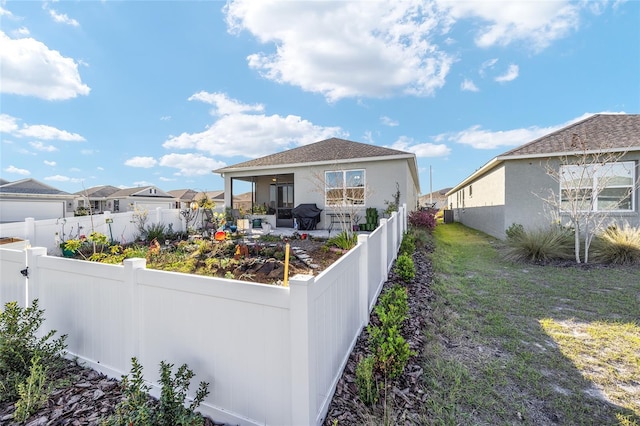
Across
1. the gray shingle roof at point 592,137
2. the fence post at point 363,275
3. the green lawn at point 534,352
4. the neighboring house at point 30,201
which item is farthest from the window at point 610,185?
the neighboring house at point 30,201

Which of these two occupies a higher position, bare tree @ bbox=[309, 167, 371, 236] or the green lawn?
bare tree @ bbox=[309, 167, 371, 236]

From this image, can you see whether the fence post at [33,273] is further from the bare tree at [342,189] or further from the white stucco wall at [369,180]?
the bare tree at [342,189]

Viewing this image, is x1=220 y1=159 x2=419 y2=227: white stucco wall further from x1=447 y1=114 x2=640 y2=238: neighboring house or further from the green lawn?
the green lawn

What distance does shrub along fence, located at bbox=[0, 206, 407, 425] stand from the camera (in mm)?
1791

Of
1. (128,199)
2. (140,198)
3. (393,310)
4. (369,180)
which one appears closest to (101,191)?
(128,199)

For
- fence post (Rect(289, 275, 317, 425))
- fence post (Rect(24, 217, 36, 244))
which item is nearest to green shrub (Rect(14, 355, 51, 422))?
fence post (Rect(289, 275, 317, 425))

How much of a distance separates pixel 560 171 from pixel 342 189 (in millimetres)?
7622

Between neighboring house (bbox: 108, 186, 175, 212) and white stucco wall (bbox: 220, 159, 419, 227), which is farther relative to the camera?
neighboring house (bbox: 108, 186, 175, 212)

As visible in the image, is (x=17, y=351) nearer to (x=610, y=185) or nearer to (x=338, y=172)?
(x=338, y=172)

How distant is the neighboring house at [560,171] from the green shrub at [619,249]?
1.70 meters

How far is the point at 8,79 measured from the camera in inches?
352

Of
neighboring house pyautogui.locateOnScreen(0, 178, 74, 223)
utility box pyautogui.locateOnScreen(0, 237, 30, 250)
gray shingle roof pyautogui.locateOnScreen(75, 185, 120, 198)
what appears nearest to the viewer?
utility box pyautogui.locateOnScreen(0, 237, 30, 250)

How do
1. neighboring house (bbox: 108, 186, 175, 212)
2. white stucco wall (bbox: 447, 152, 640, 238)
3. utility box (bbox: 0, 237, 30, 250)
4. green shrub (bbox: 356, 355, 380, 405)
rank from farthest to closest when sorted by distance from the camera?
1. neighboring house (bbox: 108, 186, 175, 212)
2. white stucco wall (bbox: 447, 152, 640, 238)
3. utility box (bbox: 0, 237, 30, 250)
4. green shrub (bbox: 356, 355, 380, 405)

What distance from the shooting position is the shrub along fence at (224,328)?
5.88ft
